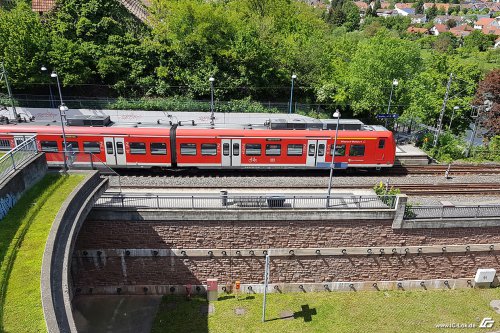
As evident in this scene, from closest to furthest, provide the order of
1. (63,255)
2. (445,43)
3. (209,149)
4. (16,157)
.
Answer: (63,255)
(16,157)
(209,149)
(445,43)

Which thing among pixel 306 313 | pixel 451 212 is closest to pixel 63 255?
pixel 306 313

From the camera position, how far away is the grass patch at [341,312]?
62.5 ft

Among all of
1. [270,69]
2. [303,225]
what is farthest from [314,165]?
[270,69]

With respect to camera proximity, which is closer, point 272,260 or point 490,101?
point 272,260

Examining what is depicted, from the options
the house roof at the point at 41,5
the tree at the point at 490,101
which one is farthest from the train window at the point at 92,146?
the tree at the point at 490,101

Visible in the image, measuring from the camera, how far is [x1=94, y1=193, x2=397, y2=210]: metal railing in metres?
19.3

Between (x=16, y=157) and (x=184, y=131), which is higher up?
(x=16, y=157)

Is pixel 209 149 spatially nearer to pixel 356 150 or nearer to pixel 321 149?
pixel 321 149

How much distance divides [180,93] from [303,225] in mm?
25445

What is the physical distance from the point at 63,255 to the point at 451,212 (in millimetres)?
18308

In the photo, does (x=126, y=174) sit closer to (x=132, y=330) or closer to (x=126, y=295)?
(x=126, y=295)

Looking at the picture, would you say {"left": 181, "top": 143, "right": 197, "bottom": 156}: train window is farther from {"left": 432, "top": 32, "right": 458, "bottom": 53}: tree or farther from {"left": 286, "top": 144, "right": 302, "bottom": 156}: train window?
{"left": 432, "top": 32, "right": 458, "bottom": 53}: tree

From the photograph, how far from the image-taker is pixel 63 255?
42.4 feet

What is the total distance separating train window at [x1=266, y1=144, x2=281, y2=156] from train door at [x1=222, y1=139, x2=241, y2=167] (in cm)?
192
